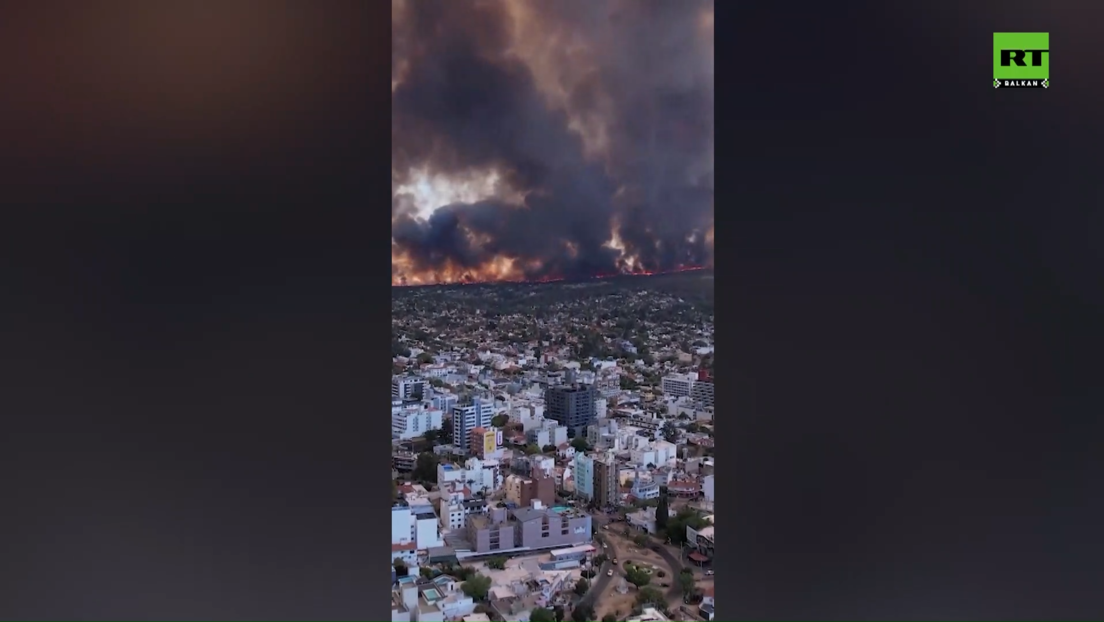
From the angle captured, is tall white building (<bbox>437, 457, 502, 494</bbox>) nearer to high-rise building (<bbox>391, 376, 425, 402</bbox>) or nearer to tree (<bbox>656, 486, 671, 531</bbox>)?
high-rise building (<bbox>391, 376, 425, 402</bbox>)

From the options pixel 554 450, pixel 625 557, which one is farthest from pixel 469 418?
pixel 625 557

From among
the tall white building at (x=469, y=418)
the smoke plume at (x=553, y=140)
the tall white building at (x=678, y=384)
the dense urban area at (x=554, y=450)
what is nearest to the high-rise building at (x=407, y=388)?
the dense urban area at (x=554, y=450)

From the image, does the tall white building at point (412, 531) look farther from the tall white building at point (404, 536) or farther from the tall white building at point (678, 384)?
the tall white building at point (678, 384)

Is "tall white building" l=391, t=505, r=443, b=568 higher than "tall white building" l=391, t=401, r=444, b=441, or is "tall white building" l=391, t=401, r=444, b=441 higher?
"tall white building" l=391, t=401, r=444, b=441

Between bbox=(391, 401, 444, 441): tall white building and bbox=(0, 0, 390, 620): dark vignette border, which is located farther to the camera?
bbox=(391, 401, 444, 441): tall white building
